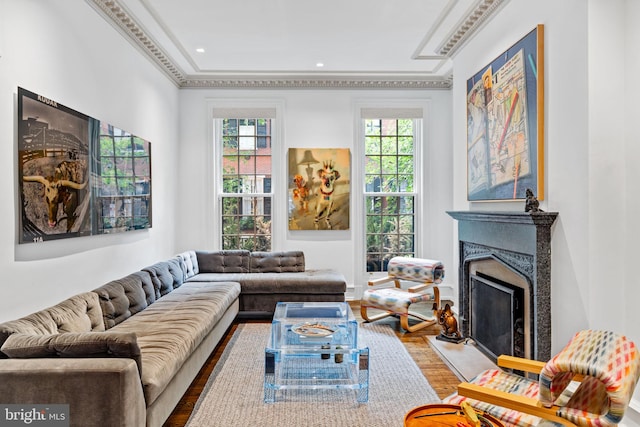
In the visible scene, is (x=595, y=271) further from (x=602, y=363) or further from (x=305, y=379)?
(x=305, y=379)

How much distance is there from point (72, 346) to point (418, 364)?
2576 mm

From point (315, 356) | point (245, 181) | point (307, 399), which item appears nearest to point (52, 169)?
point (315, 356)

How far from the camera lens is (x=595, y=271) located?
243 cm

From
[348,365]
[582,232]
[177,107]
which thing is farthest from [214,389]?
[177,107]

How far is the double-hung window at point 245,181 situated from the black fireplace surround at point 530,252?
126 inches

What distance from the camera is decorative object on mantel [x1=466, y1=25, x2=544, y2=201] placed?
293cm

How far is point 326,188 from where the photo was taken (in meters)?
5.93

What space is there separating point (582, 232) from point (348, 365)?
1.84 meters

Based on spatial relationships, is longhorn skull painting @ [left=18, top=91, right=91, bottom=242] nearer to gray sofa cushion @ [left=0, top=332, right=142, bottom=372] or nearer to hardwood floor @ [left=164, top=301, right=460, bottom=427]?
gray sofa cushion @ [left=0, top=332, right=142, bottom=372]

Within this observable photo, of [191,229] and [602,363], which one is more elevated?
[191,229]

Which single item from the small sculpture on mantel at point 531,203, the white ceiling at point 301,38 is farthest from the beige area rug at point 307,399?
the white ceiling at point 301,38

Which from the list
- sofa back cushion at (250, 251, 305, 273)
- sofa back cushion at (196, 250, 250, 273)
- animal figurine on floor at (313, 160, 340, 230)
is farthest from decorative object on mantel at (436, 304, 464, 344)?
sofa back cushion at (196, 250, 250, 273)

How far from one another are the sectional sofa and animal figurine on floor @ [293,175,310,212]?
128 centimetres

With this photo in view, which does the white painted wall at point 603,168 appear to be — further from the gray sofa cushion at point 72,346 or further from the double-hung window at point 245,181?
the double-hung window at point 245,181
